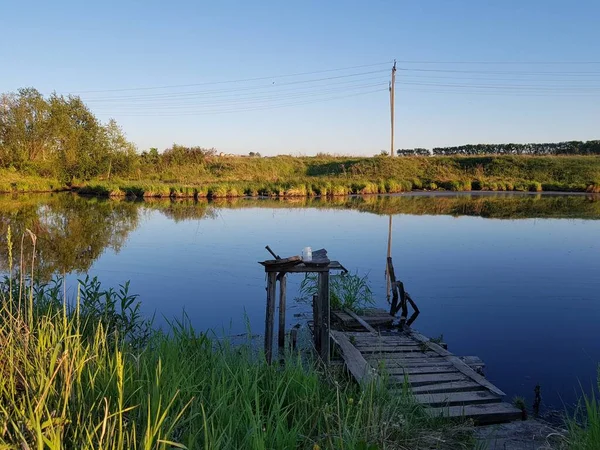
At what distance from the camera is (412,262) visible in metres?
14.8

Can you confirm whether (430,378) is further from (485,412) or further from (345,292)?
(345,292)

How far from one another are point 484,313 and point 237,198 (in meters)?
28.1

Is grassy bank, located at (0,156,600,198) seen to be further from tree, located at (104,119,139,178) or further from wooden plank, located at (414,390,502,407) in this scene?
wooden plank, located at (414,390,502,407)

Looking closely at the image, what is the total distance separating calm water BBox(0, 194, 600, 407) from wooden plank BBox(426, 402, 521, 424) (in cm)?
125

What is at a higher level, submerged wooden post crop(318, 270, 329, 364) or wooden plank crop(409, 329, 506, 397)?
submerged wooden post crop(318, 270, 329, 364)

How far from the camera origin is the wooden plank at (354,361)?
16.5ft

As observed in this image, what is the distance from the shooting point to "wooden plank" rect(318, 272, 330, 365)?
596cm

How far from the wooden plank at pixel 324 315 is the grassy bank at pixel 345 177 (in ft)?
103

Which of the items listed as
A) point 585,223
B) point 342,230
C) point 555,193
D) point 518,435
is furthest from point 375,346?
point 555,193

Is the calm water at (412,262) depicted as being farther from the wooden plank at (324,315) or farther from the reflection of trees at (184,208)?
the wooden plank at (324,315)

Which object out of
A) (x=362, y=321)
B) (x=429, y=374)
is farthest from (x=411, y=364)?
(x=362, y=321)

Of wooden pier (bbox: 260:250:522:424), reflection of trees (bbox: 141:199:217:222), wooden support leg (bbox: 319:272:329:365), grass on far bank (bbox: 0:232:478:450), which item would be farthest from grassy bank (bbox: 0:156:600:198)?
grass on far bank (bbox: 0:232:478:450)

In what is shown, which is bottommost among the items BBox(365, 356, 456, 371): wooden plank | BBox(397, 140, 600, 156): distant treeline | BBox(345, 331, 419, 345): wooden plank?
BBox(345, 331, 419, 345): wooden plank

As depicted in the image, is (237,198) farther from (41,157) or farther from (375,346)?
(375,346)
